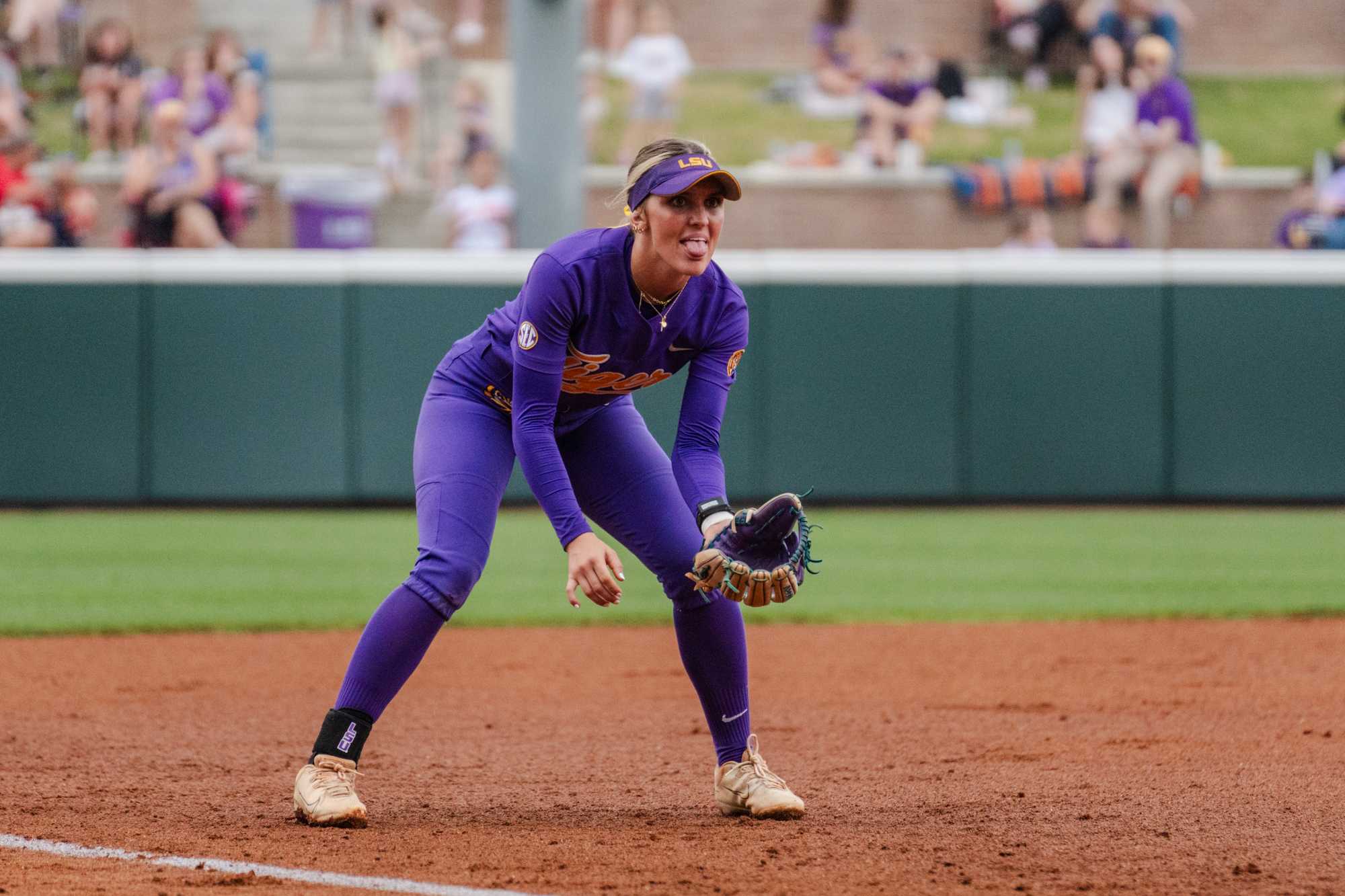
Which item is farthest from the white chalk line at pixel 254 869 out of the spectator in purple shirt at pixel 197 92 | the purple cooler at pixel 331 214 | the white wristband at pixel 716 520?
the spectator in purple shirt at pixel 197 92

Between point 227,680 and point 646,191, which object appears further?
point 227,680

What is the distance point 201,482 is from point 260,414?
61cm

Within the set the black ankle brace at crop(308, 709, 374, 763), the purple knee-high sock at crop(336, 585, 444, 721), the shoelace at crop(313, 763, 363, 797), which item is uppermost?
the purple knee-high sock at crop(336, 585, 444, 721)

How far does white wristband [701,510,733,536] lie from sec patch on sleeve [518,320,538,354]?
24.0 inches

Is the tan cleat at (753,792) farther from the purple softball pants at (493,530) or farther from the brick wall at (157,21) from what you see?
the brick wall at (157,21)

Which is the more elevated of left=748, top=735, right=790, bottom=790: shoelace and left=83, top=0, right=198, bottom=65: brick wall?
left=83, top=0, right=198, bottom=65: brick wall

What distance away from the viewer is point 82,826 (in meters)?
4.11

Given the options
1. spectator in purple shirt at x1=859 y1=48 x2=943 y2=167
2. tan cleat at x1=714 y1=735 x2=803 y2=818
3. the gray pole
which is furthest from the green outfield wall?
tan cleat at x1=714 y1=735 x2=803 y2=818

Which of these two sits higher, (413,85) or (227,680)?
(413,85)

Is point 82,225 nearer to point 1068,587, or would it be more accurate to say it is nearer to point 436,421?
point 1068,587

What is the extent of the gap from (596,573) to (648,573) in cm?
617

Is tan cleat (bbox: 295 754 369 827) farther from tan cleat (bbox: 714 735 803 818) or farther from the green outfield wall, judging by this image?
the green outfield wall

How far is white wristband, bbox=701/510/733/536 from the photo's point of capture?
4156mm

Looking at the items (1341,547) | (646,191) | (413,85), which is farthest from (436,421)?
(413,85)
